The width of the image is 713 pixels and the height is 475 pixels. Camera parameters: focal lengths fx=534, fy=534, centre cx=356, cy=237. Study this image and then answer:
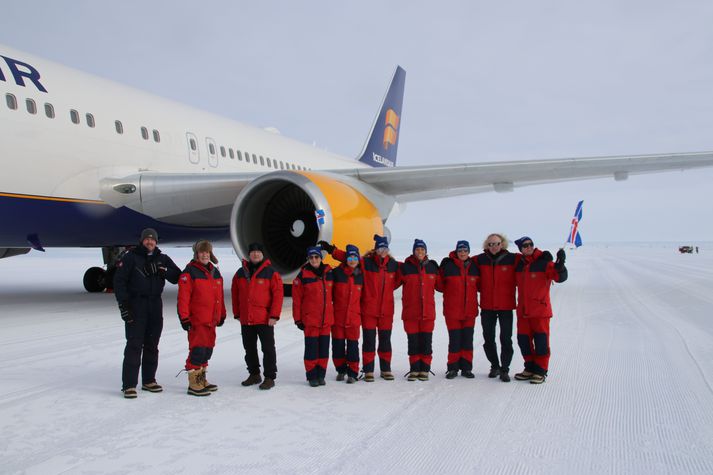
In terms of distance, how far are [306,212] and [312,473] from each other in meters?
5.36

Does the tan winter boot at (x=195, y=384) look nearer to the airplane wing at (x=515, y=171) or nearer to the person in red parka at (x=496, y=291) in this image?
the person in red parka at (x=496, y=291)

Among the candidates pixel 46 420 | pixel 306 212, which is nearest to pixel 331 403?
pixel 46 420

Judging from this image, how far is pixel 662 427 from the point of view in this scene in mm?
2658

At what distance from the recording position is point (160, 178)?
273 inches

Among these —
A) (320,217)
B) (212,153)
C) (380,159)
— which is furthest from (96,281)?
(380,159)

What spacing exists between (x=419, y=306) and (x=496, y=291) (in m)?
0.57

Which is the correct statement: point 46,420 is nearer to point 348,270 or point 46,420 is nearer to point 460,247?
point 348,270

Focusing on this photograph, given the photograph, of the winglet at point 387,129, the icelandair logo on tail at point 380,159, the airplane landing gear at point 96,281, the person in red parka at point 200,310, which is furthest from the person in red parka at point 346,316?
the icelandair logo on tail at point 380,159

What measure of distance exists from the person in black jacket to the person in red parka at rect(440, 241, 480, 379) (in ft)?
6.51

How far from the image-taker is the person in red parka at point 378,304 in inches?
153

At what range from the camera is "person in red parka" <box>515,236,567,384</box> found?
3652mm

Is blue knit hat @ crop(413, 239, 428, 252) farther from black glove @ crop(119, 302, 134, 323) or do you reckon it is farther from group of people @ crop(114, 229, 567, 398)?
black glove @ crop(119, 302, 134, 323)

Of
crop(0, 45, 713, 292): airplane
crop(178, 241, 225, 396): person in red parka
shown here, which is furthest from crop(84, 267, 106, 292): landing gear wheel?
crop(178, 241, 225, 396): person in red parka

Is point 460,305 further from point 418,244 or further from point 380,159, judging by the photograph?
point 380,159
